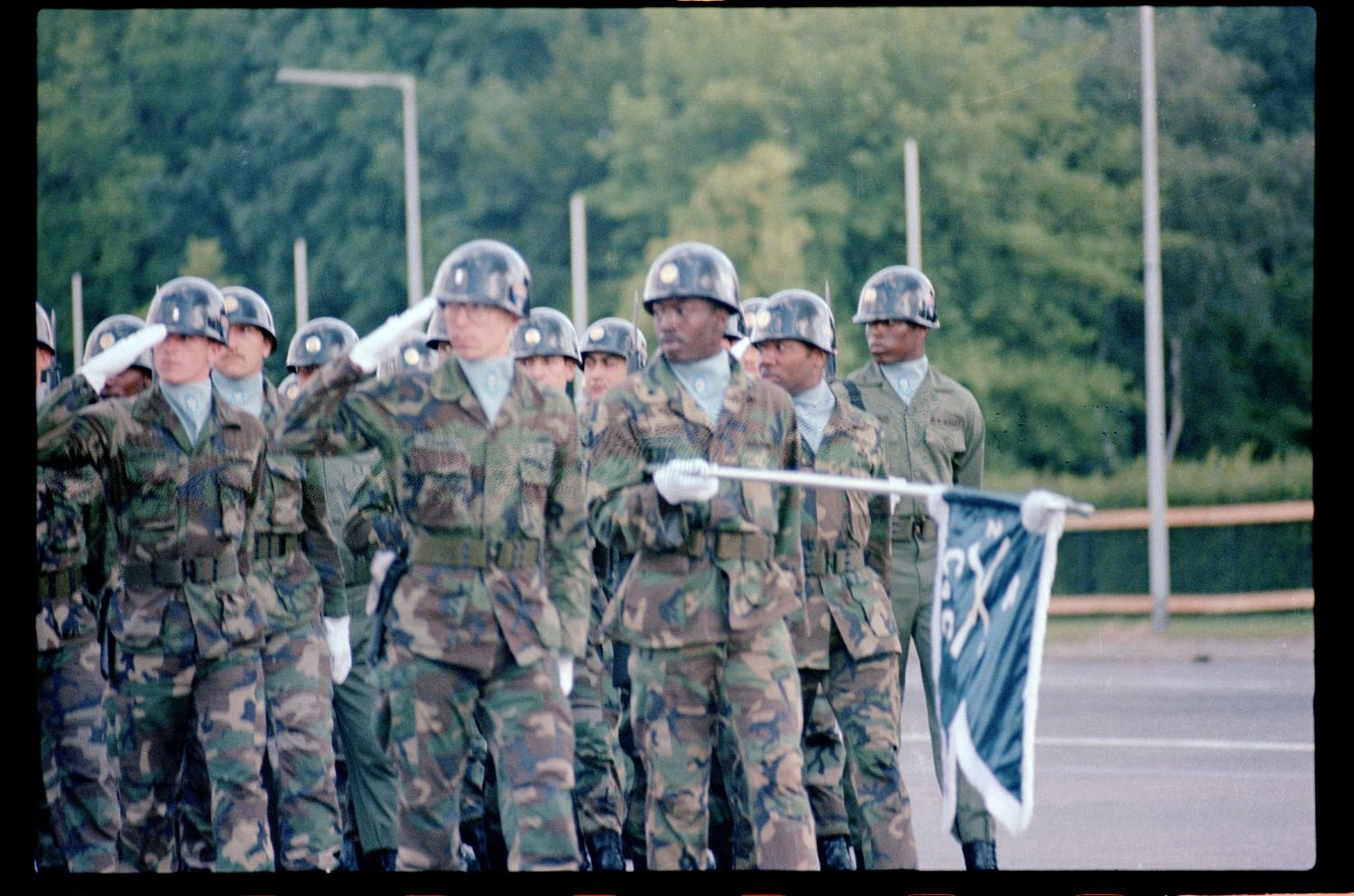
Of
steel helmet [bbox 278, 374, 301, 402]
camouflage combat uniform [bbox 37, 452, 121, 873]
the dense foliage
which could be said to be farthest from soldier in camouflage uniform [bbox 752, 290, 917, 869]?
the dense foliage

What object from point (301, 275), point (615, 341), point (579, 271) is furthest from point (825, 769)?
point (301, 275)

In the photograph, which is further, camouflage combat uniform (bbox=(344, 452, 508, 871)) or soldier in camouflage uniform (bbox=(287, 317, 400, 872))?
soldier in camouflage uniform (bbox=(287, 317, 400, 872))

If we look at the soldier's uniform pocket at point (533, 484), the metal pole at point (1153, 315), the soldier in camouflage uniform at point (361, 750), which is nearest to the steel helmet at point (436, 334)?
the soldier in camouflage uniform at point (361, 750)

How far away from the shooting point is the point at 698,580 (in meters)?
9.29

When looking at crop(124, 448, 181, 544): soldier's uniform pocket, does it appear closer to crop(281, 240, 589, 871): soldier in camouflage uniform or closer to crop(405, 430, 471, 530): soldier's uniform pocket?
crop(281, 240, 589, 871): soldier in camouflage uniform

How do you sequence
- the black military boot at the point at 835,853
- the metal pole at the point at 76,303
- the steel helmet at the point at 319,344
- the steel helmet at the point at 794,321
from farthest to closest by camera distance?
the metal pole at the point at 76,303, the steel helmet at the point at 319,344, the steel helmet at the point at 794,321, the black military boot at the point at 835,853

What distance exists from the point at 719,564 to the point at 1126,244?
2439 cm

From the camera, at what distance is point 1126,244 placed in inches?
1291

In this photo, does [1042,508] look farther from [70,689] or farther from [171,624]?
[70,689]

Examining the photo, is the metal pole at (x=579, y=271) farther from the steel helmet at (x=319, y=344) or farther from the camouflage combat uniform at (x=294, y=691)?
the camouflage combat uniform at (x=294, y=691)

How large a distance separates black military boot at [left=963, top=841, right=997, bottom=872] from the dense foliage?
17.8 meters

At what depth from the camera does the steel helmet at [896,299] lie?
1171 cm

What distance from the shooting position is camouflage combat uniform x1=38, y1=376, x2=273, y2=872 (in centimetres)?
968

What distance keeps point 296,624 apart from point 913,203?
19101mm
